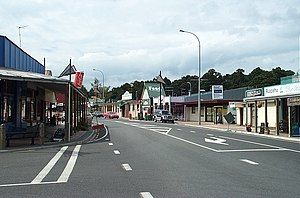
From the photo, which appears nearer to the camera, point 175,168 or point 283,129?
point 175,168

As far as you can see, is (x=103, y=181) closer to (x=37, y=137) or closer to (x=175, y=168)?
(x=175, y=168)

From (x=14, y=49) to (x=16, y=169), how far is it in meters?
15.8

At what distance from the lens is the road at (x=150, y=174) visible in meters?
9.55

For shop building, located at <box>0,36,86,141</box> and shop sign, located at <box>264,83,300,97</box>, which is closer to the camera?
shop building, located at <box>0,36,86,141</box>

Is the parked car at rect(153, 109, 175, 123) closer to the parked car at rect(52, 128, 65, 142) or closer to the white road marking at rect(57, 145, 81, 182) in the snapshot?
the parked car at rect(52, 128, 65, 142)

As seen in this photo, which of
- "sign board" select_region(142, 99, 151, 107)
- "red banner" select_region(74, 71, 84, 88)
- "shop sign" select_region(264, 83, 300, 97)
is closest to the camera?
"red banner" select_region(74, 71, 84, 88)

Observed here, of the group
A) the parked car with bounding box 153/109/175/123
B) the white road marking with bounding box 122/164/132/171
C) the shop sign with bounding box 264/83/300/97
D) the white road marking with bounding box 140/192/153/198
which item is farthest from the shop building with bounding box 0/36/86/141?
the parked car with bounding box 153/109/175/123

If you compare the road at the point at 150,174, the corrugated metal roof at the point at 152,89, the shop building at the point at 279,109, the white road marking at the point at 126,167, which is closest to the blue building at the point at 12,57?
the road at the point at 150,174

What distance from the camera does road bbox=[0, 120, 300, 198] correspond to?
9.55m

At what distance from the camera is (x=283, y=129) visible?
119 ft

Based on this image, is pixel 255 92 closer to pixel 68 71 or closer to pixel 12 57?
pixel 68 71

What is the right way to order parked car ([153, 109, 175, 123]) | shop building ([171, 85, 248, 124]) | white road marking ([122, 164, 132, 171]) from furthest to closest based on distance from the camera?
parked car ([153, 109, 175, 123]) → shop building ([171, 85, 248, 124]) → white road marking ([122, 164, 132, 171])

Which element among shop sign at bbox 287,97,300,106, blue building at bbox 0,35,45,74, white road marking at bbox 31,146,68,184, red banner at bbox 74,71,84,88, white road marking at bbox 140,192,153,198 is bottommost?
white road marking at bbox 31,146,68,184

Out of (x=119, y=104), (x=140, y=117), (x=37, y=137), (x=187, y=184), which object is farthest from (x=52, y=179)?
(x=119, y=104)
